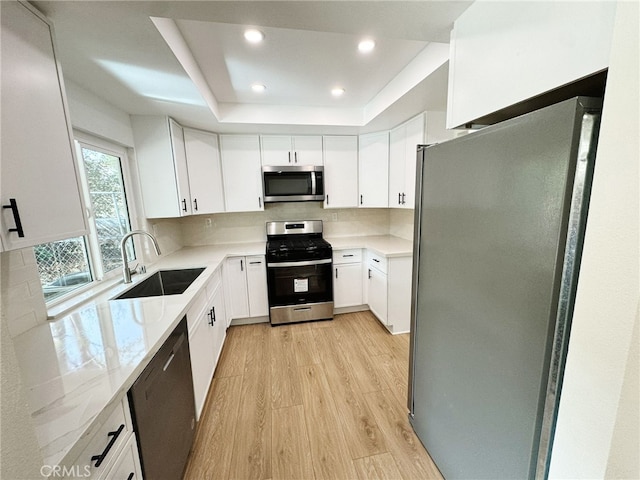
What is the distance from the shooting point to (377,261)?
109 inches

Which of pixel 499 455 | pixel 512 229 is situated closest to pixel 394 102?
pixel 512 229

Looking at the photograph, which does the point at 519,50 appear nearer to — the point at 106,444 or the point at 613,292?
the point at 613,292

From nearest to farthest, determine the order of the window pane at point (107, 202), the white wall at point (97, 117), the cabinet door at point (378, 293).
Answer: the white wall at point (97, 117) → the window pane at point (107, 202) → the cabinet door at point (378, 293)

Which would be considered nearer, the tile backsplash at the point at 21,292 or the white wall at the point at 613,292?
the white wall at the point at 613,292

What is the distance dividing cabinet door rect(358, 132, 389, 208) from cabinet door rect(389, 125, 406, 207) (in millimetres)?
58

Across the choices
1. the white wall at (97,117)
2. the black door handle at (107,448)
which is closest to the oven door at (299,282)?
the white wall at (97,117)

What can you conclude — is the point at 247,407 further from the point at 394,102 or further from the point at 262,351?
the point at 394,102

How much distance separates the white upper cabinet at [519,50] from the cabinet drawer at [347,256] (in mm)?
1910

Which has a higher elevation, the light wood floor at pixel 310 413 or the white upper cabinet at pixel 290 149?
the white upper cabinet at pixel 290 149

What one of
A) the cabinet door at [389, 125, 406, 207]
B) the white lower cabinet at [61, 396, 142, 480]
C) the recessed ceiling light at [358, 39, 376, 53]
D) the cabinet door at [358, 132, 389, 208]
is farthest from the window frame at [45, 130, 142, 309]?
the cabinet door at [389, 125, 406, 207]

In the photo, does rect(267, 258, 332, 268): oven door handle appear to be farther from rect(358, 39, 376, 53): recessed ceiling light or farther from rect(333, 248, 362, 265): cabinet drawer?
rect(358, 39, 376, 53): recessed ceiling light

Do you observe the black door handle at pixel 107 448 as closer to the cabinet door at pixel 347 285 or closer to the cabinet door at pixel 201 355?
the cabinet door at pixel 201 355

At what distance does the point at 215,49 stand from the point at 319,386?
98.0 inches

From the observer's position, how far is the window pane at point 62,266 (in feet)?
4.48
